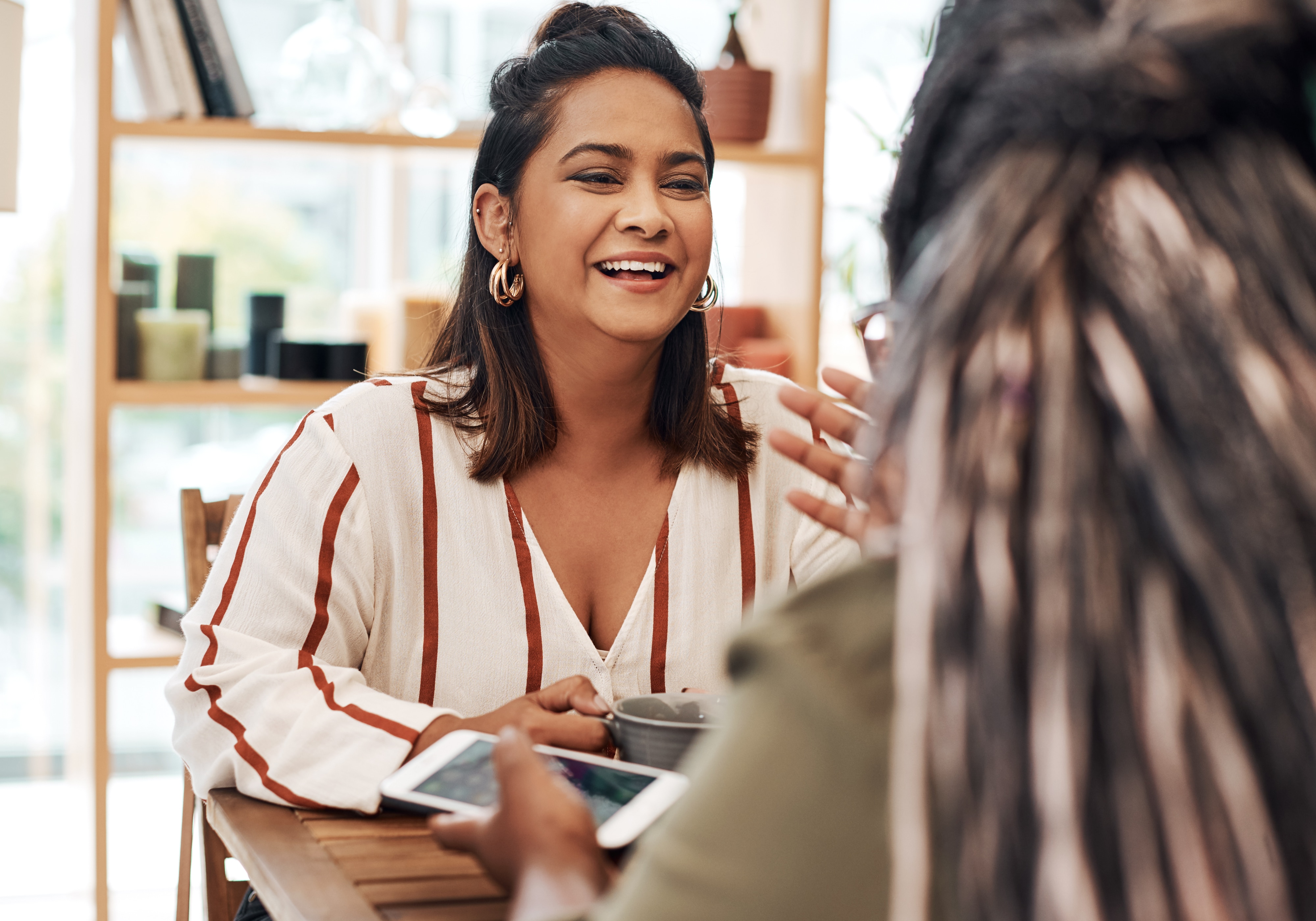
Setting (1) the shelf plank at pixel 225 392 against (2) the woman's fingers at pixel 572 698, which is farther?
(1) the shelf plank at pixel 225 392

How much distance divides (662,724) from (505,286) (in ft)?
2.41

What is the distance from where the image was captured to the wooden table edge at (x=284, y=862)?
0.81 m

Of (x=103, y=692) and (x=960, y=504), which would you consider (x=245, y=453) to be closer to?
(x=103, y=692)

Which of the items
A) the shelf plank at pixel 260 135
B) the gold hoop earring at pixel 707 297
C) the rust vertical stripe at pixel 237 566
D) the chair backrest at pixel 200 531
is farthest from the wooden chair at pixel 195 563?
the shelf plank at pixel 260 135

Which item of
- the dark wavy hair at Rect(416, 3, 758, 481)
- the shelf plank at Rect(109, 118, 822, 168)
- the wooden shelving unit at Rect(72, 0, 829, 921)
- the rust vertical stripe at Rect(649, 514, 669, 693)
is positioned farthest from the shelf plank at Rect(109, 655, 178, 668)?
the rust vertical stripe at Rect(649, 514, 669, 693)

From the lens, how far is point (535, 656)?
1316 mm

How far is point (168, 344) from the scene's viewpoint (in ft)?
7.62

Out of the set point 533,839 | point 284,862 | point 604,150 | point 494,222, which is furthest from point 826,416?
point 494,222

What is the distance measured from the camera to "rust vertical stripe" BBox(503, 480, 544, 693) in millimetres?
1315

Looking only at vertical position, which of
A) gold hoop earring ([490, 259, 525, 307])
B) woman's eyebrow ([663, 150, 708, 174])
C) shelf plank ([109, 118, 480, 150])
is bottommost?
gold hoop earring ([490, 259, 525, 307])

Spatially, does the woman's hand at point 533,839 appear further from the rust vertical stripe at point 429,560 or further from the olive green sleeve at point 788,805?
the rust vertical stripe at point 429,560

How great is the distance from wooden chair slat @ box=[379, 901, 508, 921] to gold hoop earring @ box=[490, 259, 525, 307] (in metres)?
0.85

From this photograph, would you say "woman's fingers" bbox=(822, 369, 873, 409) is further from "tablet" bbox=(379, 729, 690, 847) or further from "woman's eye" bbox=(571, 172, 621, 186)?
"woman's eye" bbox=(571, 172, 621, 186)

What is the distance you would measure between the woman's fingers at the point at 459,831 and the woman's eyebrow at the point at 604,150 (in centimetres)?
89
